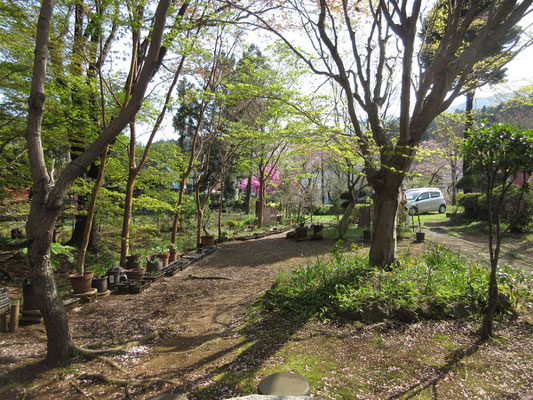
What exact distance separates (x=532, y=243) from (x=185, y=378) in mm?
9983

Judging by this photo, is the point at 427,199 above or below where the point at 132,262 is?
above

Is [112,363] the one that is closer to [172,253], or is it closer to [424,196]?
[172,253]

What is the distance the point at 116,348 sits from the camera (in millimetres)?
3318

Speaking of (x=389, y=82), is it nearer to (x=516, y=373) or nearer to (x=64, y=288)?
(x=516, y=373)

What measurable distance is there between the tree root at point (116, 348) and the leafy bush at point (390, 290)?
160cm

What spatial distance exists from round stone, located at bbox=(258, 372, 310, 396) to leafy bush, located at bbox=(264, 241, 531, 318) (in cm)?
174

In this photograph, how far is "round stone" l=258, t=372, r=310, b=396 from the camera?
2.00 m

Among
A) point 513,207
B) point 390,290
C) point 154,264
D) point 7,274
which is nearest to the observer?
point 390,290

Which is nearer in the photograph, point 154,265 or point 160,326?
point 160,326

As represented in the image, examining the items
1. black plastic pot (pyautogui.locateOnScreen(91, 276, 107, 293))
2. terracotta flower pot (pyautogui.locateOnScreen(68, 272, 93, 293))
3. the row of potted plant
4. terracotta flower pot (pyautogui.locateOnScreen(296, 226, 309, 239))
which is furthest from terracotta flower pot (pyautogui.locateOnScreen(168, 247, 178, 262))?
terracotta flower pot (pyautogui.locateOnScreen(296, 226, 309, 239))

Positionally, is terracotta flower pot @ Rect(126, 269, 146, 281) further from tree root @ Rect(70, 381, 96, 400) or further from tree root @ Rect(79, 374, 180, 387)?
tree root @ Rect(70, 381, 96, 400)

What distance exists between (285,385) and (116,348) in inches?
88.3

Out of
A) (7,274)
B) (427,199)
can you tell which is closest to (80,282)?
(7,274)

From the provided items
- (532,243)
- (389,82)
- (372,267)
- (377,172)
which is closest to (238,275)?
(372,267)
